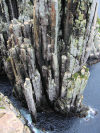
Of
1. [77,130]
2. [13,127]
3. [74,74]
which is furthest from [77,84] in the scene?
[13,127]

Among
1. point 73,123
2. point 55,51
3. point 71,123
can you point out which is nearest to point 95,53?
point 73,123

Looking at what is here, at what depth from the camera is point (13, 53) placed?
144 feet

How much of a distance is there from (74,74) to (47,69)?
7371mm

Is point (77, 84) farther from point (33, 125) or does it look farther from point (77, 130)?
point (33, 125)

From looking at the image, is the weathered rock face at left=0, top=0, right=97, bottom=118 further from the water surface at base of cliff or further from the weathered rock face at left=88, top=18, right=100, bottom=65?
the weathered rock face at left=88, top=18, right=100, bottom=65

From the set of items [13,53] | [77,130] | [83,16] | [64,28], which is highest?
[83,16]

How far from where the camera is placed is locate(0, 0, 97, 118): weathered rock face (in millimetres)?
35625

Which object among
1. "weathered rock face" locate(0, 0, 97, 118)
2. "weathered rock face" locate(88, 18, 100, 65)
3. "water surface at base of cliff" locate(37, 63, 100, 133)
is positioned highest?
"weathered rock face" locate(0, 0, 97, 118)

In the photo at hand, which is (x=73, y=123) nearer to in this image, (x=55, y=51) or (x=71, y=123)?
(x=71, y=123)

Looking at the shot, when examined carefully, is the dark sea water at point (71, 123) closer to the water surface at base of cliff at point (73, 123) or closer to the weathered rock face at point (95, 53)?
the water surface at base of cliff at point (73, 123)

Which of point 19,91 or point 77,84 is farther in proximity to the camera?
point 19,91

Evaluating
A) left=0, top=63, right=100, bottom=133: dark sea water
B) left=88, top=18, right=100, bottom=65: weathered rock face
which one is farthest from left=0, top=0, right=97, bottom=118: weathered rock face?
left=88, top=18, right=100, bottom=65: weathered rock face

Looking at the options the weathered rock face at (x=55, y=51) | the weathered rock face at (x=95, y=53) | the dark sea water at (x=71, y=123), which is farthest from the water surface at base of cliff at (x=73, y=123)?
the weathered rock face at (x=95, y=53)

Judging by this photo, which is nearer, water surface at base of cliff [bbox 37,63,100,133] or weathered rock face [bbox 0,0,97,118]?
weathered rock face [bbox 0,0,97,118]
